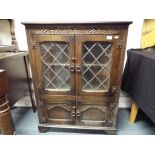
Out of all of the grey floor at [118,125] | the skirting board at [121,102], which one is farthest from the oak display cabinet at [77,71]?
the skirting board at [121,102]

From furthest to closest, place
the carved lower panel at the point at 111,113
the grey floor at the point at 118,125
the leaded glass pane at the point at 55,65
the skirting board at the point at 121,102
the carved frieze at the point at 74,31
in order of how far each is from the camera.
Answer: the skirting board at the point at 121,102 → the grey floor at the point at 118,125 → the carved lower panel at the point at 111,113 → the leaded glass pane at the point at 55,65 → the carved frieze at the point at 74,31

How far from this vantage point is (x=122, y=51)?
1127 millimetres

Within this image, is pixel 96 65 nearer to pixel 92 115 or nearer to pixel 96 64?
pixel 96 64

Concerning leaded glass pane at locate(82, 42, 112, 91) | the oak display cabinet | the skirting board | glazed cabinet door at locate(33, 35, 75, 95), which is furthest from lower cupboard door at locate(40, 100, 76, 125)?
the skirting board

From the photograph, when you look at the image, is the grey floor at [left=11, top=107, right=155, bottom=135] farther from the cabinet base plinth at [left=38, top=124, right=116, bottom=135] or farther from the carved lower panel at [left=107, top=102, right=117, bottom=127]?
the carved lower panel at [left=107, top=102, right=117, bottom=127]

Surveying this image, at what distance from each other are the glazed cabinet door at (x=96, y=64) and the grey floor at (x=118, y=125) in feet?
1.68

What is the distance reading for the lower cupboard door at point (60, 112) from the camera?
1.37m

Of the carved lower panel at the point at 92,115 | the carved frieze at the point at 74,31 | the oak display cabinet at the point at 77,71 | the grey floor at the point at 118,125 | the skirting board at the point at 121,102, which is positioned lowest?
the grey floor at the point at 118,125

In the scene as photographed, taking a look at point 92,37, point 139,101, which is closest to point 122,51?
point 92,37

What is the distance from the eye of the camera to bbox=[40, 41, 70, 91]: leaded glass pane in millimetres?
1190

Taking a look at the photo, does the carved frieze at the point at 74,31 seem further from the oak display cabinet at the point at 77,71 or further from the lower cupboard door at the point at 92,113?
the lower cupboard door at the point at 92,113

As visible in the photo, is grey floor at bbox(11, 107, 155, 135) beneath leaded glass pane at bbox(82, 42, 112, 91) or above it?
beneath

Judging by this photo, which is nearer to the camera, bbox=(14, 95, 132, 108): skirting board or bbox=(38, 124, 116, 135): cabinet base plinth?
bbox=(38, 124, 116, 135): cabinet base plinth
